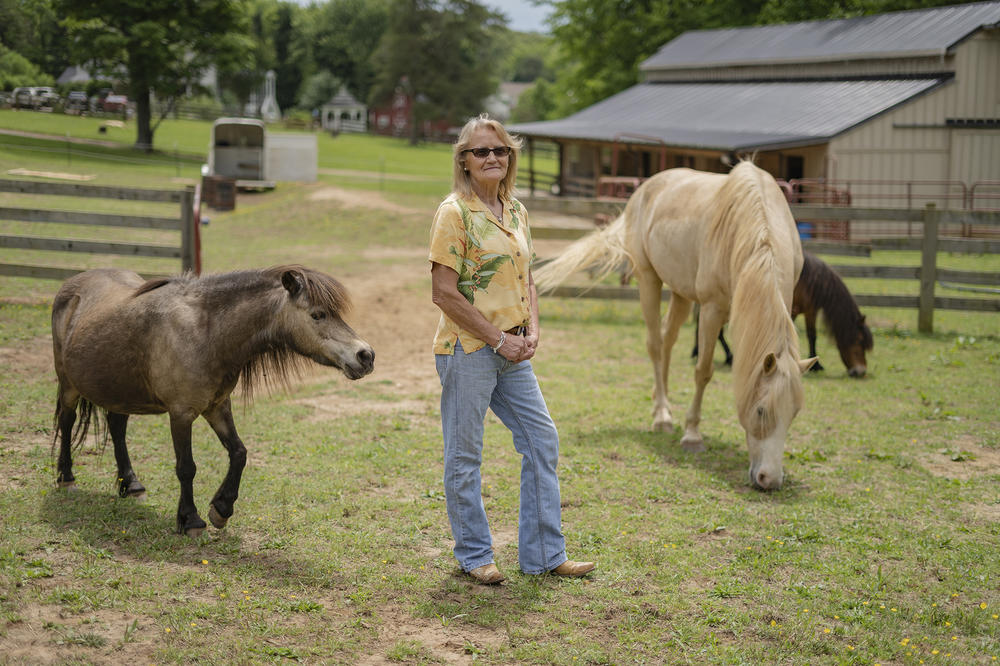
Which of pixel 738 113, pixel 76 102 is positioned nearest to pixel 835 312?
pixel 76 102

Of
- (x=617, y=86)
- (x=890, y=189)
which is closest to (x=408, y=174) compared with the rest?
(x=617, y=86)

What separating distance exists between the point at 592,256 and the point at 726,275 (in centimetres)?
210

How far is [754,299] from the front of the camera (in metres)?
5.43

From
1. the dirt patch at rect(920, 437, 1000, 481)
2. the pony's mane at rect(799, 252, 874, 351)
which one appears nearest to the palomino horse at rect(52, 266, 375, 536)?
the dirt patch at rect(920, 437, 1000, 481)

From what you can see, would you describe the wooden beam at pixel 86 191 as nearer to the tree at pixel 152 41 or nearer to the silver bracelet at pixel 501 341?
the tree at pixel 152 41

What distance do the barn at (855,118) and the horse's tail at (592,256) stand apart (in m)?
12.0

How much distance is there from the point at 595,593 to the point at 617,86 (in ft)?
124

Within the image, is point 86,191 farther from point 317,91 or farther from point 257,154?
point 317,91

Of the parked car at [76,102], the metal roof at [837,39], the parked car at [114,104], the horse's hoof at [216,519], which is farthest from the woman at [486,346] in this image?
the metal roof at [837,39]

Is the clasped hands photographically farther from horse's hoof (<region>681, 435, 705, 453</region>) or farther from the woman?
horse's hoof (<region>681, 435, 705, 453</region>)

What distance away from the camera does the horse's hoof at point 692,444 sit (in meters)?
6.36

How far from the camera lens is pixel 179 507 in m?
4.38

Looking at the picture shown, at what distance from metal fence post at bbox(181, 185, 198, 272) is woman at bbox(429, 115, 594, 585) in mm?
7122

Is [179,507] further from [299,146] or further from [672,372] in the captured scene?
[299,146]
